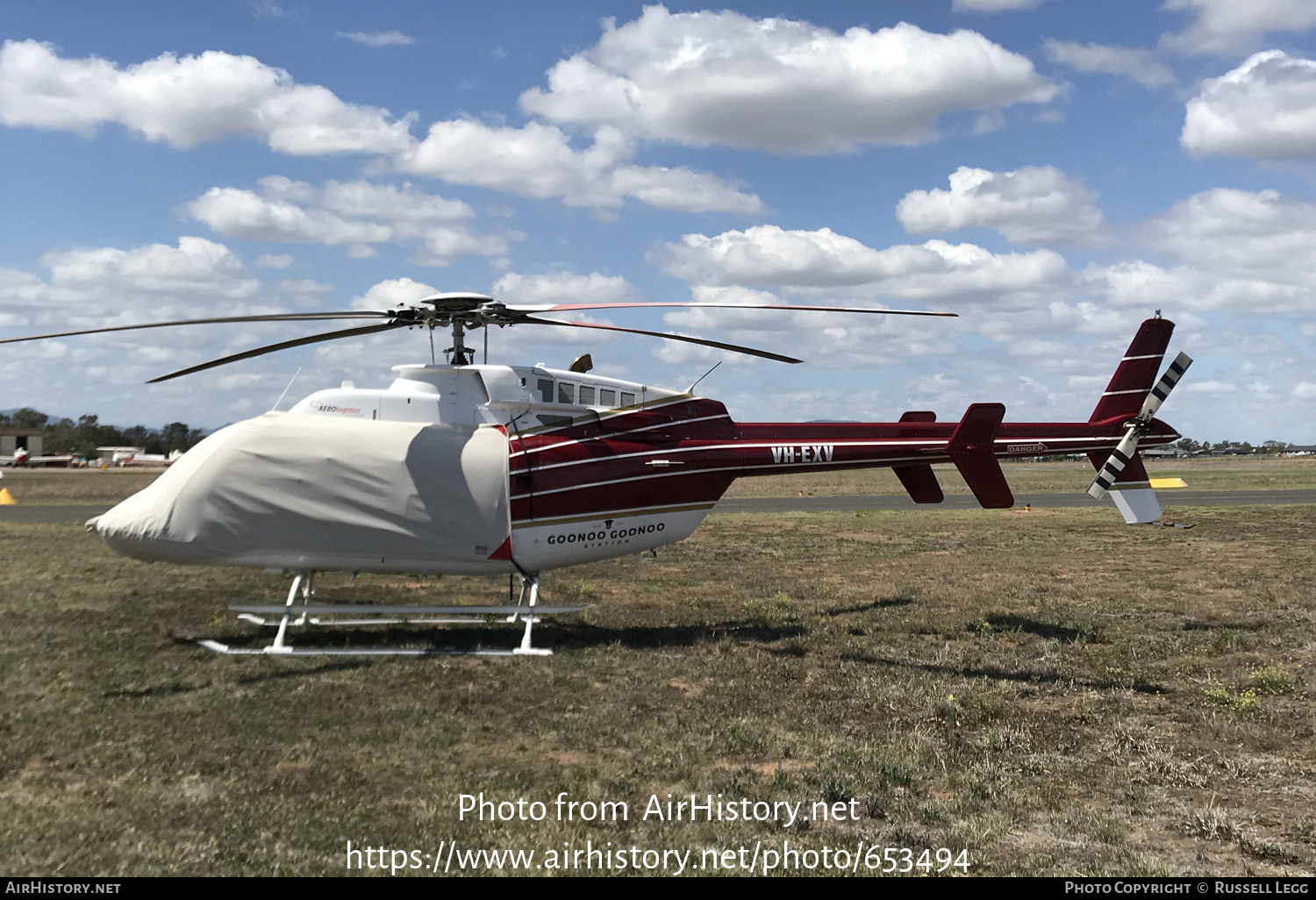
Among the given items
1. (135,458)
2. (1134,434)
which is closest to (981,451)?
(1134,434)

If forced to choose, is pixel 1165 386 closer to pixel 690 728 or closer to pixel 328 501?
pixel 690 728

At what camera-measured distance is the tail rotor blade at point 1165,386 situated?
14.3 metres

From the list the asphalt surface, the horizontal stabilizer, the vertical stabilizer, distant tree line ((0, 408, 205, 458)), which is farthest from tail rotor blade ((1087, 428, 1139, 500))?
distant tree line ((0, 408, 205, 458))

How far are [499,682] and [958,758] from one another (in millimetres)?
5248

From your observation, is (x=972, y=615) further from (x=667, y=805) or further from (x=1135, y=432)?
(x=667, y=805)

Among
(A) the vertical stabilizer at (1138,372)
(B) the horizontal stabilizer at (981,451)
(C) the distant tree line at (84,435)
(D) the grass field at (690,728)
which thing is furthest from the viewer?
(C) the distant tree line at (84,435)

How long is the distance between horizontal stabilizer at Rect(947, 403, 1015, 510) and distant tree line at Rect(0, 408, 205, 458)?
115203mm

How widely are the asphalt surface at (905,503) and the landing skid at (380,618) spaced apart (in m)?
21.5

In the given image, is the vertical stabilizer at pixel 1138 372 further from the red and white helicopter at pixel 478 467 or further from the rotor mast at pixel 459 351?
the rotor mast at pixel 459 351

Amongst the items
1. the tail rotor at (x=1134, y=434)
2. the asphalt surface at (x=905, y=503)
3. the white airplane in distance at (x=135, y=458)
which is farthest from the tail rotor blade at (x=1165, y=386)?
the white airplane in distance at (x=135, y=458)

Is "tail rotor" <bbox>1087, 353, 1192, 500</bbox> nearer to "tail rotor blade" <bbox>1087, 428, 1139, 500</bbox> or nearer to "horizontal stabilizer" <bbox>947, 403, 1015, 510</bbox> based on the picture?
"tail rotor blade" <bbox>1087, 428, 1139, 500</bbox>

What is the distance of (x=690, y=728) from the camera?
28.2 ft

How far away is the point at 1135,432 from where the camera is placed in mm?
15125

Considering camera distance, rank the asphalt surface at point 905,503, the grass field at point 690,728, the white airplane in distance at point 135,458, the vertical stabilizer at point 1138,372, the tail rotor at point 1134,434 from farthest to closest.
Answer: the white airplane in distance at point 135,458, the asphalt surface at point 905,503, the vertical stabilizer at point 1138,372, the tail rotor at point 1134,434, the grass field at point 690,728
